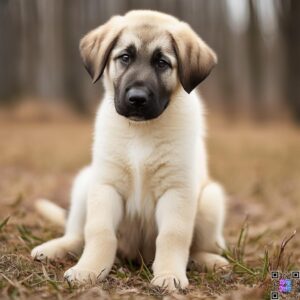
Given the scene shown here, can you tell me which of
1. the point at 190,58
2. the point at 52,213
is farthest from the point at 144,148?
the point at 52,213

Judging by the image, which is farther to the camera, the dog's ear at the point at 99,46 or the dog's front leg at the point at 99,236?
the dog's ear at the point at 99,46

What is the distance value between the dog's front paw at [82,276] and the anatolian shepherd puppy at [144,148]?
0.09ft

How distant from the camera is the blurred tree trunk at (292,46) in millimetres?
13492

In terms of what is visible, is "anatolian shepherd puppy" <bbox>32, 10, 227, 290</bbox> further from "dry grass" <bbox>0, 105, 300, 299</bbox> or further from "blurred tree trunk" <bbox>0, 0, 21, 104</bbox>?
"blurred tree trunk" <bbox>0, 0, 21, 104</bbox>

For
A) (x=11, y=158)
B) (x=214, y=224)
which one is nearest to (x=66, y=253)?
(x=214, y=224)

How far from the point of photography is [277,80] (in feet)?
60.9

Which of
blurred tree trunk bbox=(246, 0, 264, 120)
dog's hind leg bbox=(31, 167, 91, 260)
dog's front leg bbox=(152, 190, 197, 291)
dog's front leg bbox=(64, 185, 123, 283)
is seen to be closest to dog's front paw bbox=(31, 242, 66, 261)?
dog's hind leg bbox=(31, 167, 91, 260)

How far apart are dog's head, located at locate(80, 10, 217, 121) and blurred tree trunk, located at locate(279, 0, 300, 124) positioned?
10501 millimetres

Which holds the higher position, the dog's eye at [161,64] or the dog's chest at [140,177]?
the dog's eye at [161,64]

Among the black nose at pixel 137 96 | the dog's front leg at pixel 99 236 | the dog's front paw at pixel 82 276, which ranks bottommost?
the dog's front paw at pixel 82 276

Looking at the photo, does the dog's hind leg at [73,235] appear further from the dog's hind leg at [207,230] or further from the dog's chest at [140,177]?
the dog's hind leg at [207,230]

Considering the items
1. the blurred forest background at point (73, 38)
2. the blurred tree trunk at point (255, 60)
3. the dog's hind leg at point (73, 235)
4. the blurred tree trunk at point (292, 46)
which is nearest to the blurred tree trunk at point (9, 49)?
the blurred forest background at point (73, 38)

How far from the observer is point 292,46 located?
45.2ft

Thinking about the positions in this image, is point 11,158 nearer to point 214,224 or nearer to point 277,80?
point 214,224
